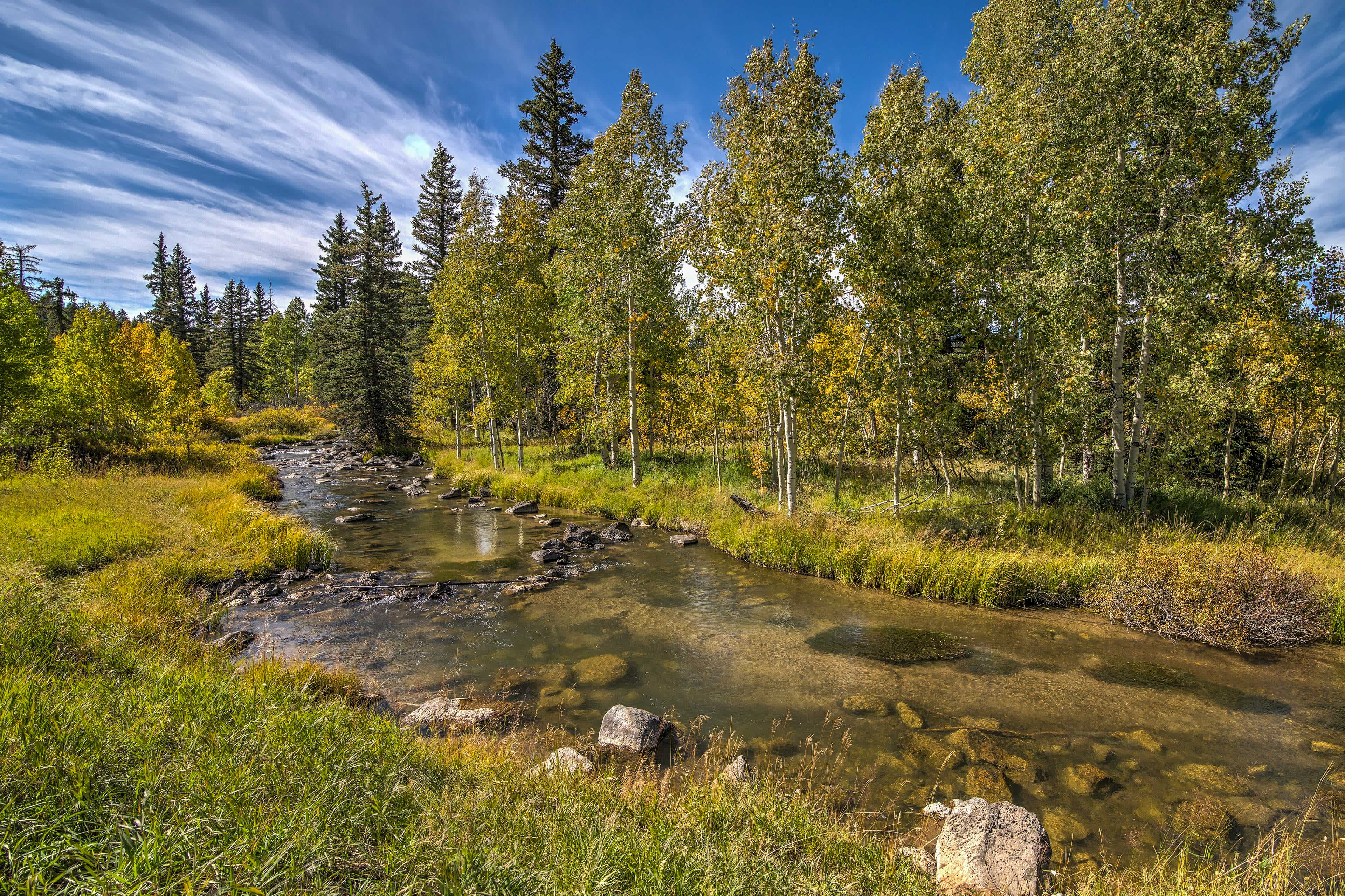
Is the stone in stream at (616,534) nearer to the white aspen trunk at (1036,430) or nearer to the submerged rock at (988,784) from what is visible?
the white aspen trunk at (1036,430)

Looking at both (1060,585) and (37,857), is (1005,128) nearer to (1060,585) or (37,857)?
(1060,585)

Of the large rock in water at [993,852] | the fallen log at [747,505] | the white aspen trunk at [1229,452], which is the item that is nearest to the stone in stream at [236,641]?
the large rock in water at [993,852]

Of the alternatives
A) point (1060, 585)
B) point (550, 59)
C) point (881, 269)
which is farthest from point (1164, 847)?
point (550, 59)

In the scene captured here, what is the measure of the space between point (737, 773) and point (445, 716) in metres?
3.68

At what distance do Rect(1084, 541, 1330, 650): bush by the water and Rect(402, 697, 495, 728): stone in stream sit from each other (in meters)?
11.7

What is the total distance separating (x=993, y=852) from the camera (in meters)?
4.35

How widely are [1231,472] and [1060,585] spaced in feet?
43.6

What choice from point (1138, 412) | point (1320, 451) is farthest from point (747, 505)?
point (1320, 451)

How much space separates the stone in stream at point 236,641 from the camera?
7.76 m

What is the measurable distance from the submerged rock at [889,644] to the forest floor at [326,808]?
4057mm

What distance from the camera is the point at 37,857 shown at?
93.2 inches

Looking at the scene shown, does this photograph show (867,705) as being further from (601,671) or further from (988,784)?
(601,671)

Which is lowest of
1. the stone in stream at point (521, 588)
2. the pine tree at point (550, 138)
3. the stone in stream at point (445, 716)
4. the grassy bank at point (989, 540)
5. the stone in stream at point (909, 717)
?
the stone in stream at point (909, 717)

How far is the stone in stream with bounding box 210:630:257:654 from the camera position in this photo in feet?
25.5
